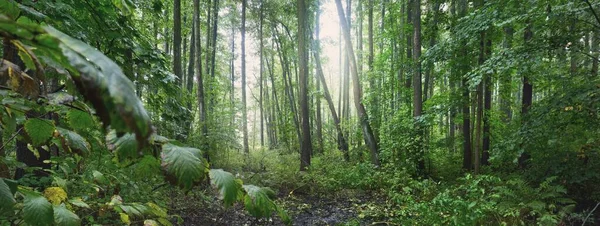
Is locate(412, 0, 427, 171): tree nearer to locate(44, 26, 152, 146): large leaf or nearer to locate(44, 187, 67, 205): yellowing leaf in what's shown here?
locate(44, 187, 67, 205): yellowing leaf

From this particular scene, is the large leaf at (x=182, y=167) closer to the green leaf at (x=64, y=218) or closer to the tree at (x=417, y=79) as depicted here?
the green leaf at (x=64, y=218)

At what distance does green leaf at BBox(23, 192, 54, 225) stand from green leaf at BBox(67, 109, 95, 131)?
241mm

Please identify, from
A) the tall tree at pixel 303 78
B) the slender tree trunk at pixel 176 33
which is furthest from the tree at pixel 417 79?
the slender tree trunk at pixel 176 33

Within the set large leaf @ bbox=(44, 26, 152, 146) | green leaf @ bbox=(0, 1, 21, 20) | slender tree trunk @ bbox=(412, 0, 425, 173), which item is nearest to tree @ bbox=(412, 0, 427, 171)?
slender tree trunk @ bbox=(412, 0, 425, 173)

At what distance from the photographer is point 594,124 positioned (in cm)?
474

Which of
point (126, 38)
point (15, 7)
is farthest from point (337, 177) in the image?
point (15, 7)

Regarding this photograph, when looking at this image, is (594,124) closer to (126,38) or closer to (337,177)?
(337,177)

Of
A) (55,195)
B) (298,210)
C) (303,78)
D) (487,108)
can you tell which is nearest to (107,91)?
(55,195)

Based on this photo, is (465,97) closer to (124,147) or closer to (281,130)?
(281,130)

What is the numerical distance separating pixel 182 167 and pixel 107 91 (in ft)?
1.39

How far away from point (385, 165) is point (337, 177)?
4.40 ft

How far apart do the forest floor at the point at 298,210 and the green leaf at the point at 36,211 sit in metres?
3.72

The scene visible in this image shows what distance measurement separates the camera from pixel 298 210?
6336 mm

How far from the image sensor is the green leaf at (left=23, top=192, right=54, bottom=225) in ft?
3.00
